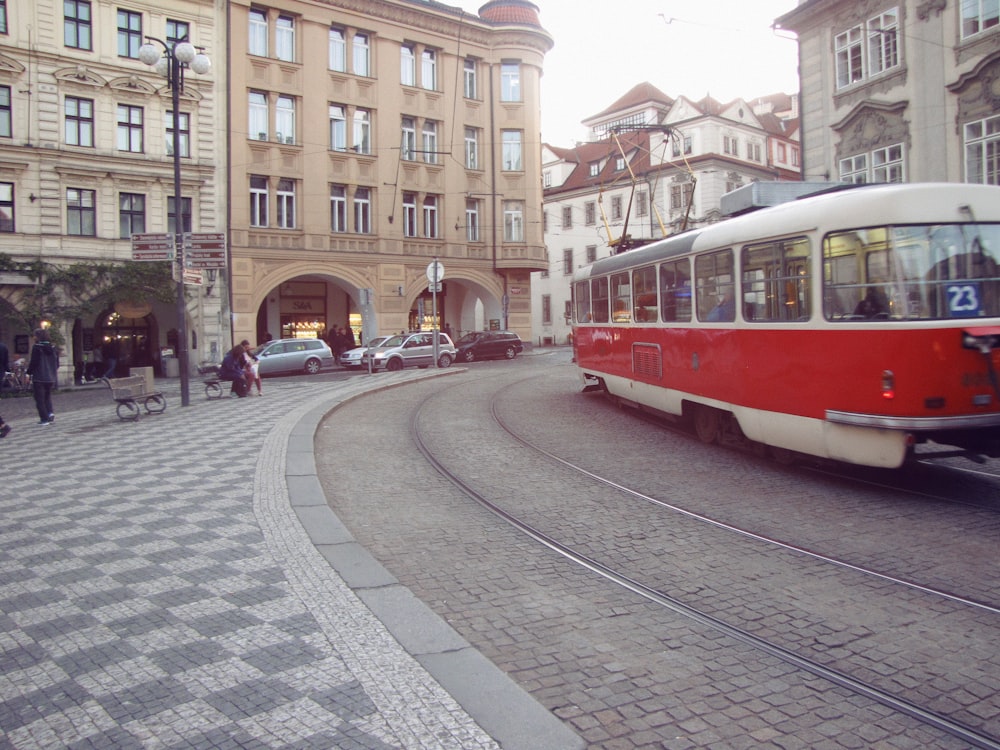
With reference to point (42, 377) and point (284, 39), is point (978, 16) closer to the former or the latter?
point (42, 377)

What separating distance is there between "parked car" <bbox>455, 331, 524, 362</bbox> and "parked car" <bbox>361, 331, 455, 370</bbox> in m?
3.31

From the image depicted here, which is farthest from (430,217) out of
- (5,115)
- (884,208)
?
(884,208)

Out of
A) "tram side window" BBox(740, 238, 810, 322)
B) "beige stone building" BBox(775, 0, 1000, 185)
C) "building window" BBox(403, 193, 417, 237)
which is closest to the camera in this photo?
"tram side window" BBox(740, 238, 810, 322)

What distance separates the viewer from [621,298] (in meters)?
14.1

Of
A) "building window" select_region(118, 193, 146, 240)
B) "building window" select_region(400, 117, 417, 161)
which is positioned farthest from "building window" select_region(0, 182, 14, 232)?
"building window" select_region(400, 117, 417, 161)

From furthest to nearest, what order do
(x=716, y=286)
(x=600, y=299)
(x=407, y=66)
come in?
1. (x=407, y=66)
2. (x=600, y=299)
3. (x=716, y=286)

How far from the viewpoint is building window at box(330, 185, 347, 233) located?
117ft

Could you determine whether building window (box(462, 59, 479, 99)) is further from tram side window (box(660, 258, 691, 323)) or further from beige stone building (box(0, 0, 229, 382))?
tram side window (box(660, 258, 691, 323))

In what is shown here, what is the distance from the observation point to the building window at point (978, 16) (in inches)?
746

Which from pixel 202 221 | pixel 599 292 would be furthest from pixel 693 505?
pixel 202 221

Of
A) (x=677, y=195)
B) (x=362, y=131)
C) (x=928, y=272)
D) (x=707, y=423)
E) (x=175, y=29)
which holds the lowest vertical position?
(x=707, y=423)

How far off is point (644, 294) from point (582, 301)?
14.7 ft

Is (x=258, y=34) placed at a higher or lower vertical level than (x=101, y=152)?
higher

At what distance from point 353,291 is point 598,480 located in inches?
1142
